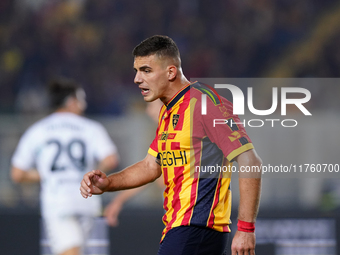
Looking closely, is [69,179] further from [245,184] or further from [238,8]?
[238,8]

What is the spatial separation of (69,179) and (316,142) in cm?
382

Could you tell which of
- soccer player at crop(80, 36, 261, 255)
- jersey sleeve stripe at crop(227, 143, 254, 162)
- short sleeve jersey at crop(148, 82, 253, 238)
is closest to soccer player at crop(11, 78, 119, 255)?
soccer player at crop(80, 36, 261, 255)

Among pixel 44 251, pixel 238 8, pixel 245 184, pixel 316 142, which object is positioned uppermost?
pixel 238 8

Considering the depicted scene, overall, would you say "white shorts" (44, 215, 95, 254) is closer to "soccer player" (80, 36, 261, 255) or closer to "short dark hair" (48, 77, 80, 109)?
"short dark hair" (48, 77, 80, 109)

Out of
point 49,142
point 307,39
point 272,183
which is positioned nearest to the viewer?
point 49,142

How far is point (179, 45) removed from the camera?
1065 centimetres

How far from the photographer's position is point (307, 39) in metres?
10.5

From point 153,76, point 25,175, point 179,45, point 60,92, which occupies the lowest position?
point 25,175

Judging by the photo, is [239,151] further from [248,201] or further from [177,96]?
[177,96]

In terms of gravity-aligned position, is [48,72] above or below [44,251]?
above

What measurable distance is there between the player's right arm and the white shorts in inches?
78.9

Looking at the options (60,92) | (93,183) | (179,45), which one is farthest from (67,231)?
(179,45)

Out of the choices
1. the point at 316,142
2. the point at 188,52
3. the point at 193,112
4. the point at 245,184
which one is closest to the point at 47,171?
the point at 193,112

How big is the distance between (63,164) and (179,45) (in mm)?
6108
